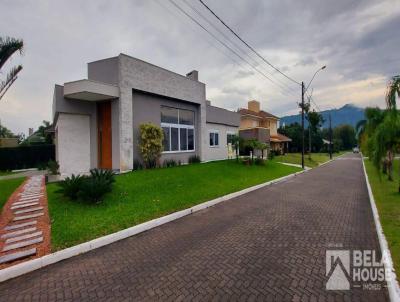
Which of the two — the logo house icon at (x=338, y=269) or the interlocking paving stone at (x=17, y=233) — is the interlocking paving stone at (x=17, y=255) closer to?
the interlocking paving stone at (x=17, y=233)

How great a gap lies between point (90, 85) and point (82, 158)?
4.79m

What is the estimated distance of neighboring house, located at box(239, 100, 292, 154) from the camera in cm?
3603

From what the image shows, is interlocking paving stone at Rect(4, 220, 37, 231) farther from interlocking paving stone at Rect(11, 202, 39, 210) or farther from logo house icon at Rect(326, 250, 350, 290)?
logo house icon at Rect(326, 250, 350, 290)

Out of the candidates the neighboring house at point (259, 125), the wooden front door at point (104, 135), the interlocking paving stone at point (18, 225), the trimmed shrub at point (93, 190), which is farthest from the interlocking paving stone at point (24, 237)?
the neighboring house at point (259, 125)

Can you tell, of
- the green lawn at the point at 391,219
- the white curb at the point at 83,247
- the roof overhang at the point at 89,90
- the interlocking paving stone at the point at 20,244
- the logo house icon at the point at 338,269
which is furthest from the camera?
the roof overhang at the point at 89,90

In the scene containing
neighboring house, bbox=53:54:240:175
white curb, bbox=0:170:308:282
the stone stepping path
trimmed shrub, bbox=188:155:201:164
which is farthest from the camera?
trimmed shrub, bbox=188:155:201:164

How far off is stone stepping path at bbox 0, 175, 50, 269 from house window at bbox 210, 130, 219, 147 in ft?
54.5

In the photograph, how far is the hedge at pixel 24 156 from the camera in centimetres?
2078

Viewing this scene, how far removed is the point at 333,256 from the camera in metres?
4.86

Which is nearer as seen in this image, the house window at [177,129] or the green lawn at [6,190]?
the green lawn at [6,190]

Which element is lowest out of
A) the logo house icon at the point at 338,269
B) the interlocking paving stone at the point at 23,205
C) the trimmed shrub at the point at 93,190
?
the logo house icon at the point at 338,269

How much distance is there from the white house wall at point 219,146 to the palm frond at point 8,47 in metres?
15.2

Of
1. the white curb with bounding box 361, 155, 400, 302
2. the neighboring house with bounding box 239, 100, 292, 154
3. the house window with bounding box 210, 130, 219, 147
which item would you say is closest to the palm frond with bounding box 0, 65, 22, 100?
the white curb with bounding box 361, 155, 400, 302

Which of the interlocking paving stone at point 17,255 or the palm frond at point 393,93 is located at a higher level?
the palm frond at point 393,93
